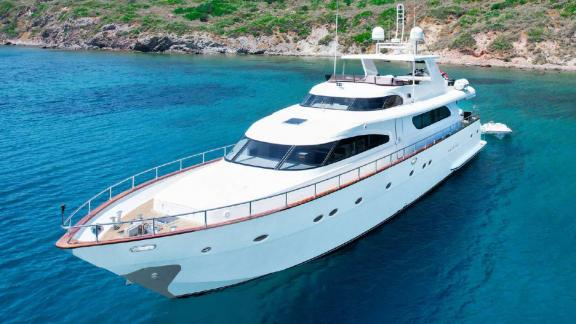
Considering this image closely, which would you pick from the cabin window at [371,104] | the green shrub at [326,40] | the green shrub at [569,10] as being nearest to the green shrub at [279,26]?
the green shrub at [326,40]

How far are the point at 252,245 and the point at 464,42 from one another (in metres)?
63.4

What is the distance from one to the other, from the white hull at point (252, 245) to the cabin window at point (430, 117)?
3051 mm

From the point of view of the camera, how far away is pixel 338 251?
16188 millimetres

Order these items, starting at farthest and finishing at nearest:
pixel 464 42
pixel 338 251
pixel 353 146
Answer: pixel 464 42, pixel 353 146, pixel 338 251

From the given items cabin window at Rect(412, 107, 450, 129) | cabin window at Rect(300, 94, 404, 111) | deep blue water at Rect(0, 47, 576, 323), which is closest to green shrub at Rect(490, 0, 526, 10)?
deep blue water at Rect(0, 47, 576, 323)

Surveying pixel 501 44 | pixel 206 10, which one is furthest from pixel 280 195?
pixel 206 10

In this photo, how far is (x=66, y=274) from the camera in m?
15.0

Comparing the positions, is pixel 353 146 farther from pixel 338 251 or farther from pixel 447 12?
pixel 447 12

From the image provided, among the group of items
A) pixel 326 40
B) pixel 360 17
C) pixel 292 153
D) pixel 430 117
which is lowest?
pixel 292 153

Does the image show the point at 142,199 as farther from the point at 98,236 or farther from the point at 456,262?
the point at 456,262

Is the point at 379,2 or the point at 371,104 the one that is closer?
the point at 371,104

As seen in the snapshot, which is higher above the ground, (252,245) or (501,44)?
(501,44)

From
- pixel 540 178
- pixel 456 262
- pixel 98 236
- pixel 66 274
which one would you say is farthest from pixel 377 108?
pixel 66 274

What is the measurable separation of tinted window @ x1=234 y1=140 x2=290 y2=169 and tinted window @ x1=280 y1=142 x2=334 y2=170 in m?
0.29
